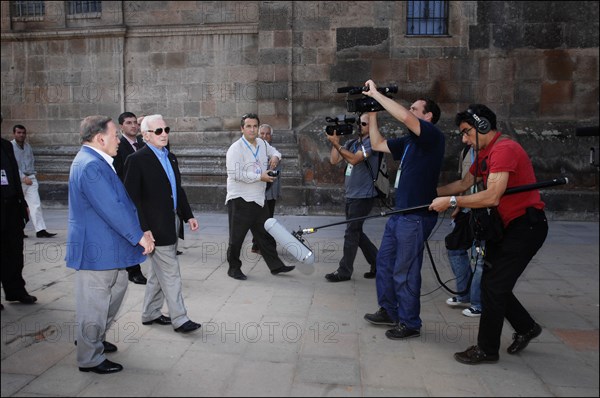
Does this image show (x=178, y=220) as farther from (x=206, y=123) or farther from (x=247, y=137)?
(x=206, y=123)

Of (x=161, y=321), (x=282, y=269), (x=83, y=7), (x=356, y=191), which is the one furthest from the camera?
(x=83, y=7)

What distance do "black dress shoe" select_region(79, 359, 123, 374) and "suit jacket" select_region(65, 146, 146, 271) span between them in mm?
695

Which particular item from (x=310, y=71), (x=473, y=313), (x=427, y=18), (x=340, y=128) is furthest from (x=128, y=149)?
(x=427, y=18)

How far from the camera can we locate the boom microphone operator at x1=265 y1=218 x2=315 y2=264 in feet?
15.6

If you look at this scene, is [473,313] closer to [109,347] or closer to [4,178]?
[109,347]

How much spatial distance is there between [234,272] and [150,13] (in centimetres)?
773

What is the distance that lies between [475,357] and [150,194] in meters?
2.89

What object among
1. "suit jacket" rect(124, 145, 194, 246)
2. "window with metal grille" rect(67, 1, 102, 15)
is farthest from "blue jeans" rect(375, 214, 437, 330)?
"window with metal grille" rect(67, 1, 102, 15)

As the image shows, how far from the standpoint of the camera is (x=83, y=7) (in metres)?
12.1

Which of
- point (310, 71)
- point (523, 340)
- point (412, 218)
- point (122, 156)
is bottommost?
point (523, 340)

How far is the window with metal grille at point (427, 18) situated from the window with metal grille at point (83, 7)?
695 cm

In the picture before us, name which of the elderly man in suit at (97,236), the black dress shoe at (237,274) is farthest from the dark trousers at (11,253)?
the black dress shoe at (237,274)

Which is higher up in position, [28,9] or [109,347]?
[28,9]

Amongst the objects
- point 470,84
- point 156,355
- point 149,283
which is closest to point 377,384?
point 156,355
